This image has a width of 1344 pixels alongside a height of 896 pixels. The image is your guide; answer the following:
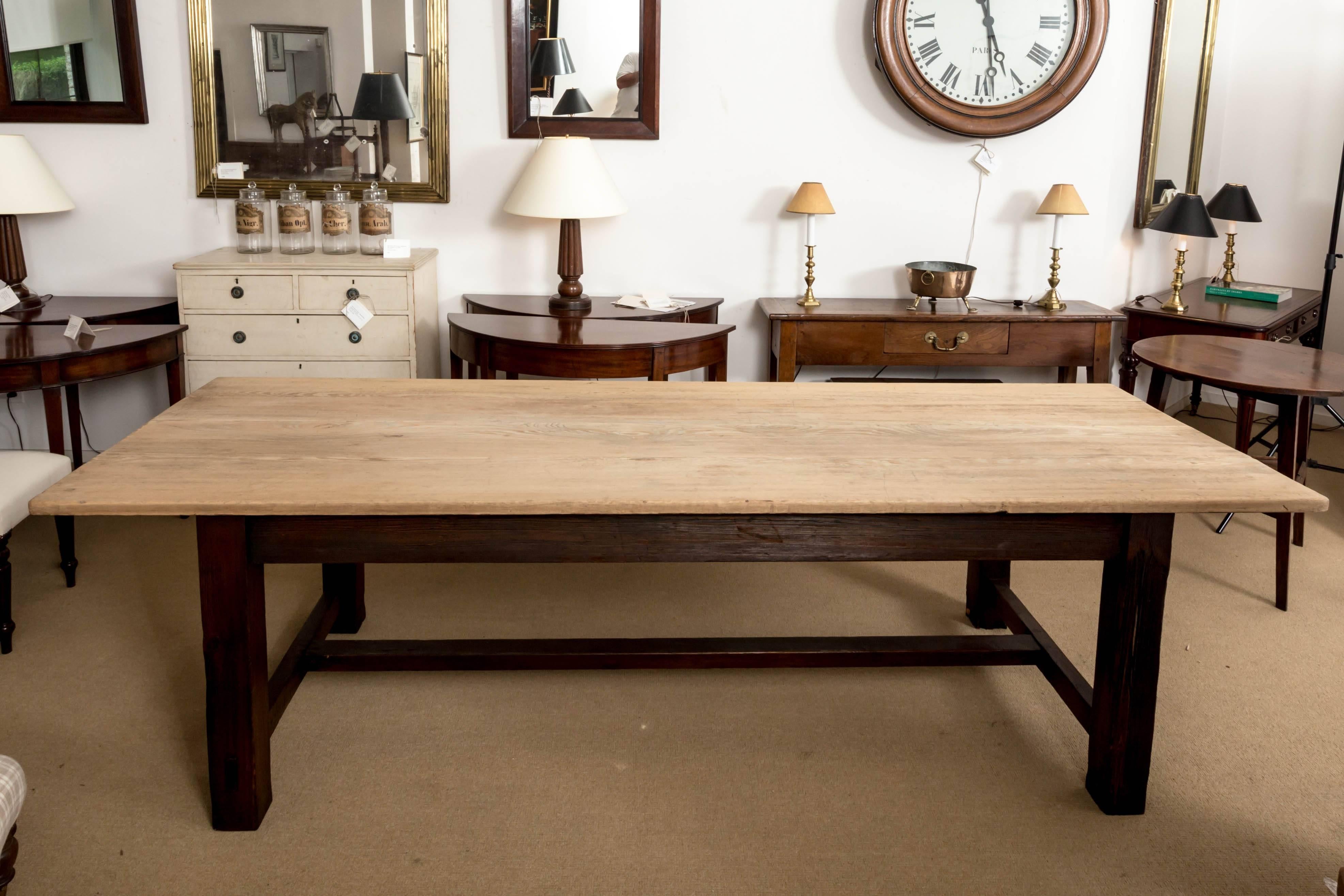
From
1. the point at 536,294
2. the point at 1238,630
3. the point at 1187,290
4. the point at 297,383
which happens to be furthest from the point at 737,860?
the point at 1187,290

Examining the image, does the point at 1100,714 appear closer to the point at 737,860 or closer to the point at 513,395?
the point at 737,860

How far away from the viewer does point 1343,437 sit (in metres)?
4.74

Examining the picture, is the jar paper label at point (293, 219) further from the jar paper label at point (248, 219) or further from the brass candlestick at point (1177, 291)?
the brass candlestick at point (1177, 291)

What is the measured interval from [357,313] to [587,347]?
868 millimetres

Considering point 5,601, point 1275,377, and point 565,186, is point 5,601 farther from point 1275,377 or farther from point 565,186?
point 1275,377

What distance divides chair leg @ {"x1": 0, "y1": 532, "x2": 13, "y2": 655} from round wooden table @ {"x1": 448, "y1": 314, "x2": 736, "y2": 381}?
4.46ft

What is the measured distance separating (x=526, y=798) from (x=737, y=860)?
435 millimetres

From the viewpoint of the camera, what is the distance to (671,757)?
2.22 metres

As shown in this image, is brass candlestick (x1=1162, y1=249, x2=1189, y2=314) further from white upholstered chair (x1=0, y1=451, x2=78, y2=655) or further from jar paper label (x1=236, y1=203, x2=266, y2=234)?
white upholstered chair (x1=0, y1=451, x2=78, y2=655)

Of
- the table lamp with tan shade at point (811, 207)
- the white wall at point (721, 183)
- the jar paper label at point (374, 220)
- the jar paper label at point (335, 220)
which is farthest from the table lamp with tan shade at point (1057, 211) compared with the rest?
the jar paper label at point (335, 220)

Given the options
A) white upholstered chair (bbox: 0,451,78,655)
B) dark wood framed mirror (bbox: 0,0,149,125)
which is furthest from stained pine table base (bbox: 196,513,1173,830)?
dark wood framed mirror (bbox: 0,0,149,125)

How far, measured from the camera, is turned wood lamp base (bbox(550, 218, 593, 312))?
3812 millimetres

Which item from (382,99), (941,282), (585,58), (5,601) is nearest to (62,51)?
(382,99)

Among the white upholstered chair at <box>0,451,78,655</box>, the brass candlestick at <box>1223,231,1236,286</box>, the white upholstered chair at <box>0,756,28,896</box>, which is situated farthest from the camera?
the brass candlestick at <box>1223,231,1236,286</box>
